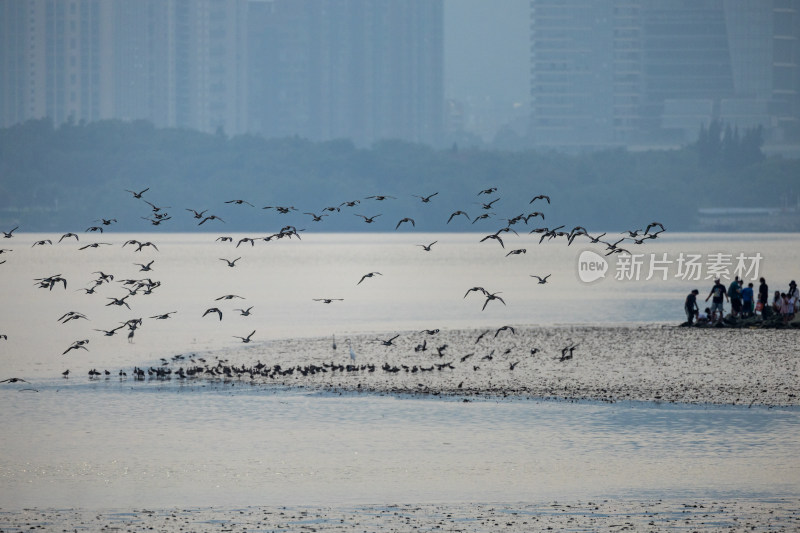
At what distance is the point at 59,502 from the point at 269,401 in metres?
13.5

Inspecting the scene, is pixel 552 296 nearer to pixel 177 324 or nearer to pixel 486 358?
pixel 177 324

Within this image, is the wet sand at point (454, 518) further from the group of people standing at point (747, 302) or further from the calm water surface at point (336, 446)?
the group of people standing at point (747, 302)

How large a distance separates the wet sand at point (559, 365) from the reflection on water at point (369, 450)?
207 cm

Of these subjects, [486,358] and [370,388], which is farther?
[486,358]

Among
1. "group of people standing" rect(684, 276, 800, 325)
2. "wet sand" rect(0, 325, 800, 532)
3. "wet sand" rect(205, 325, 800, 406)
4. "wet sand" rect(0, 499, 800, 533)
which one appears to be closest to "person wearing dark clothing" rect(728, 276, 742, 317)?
"group of people standing" rect(684, 276, 800, 325)

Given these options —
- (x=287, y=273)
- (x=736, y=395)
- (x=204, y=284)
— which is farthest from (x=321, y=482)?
(x=287, y=273)

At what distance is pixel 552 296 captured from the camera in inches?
4063

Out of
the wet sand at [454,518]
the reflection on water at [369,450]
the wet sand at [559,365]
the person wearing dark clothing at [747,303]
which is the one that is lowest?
the wet sand at [454,518]

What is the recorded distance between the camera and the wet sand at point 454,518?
83.4 ft

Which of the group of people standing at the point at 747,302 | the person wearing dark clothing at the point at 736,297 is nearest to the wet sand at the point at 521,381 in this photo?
the group of people standing at the point at 747,302

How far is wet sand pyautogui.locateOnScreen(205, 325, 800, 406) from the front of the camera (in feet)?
136

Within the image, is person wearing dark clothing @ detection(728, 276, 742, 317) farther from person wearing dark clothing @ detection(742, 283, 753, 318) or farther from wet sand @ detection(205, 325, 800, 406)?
wet sand @ detection(205, 325, 800, 406)

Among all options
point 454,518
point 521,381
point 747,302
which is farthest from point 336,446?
point 747,302

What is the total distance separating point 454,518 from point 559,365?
21.7m
